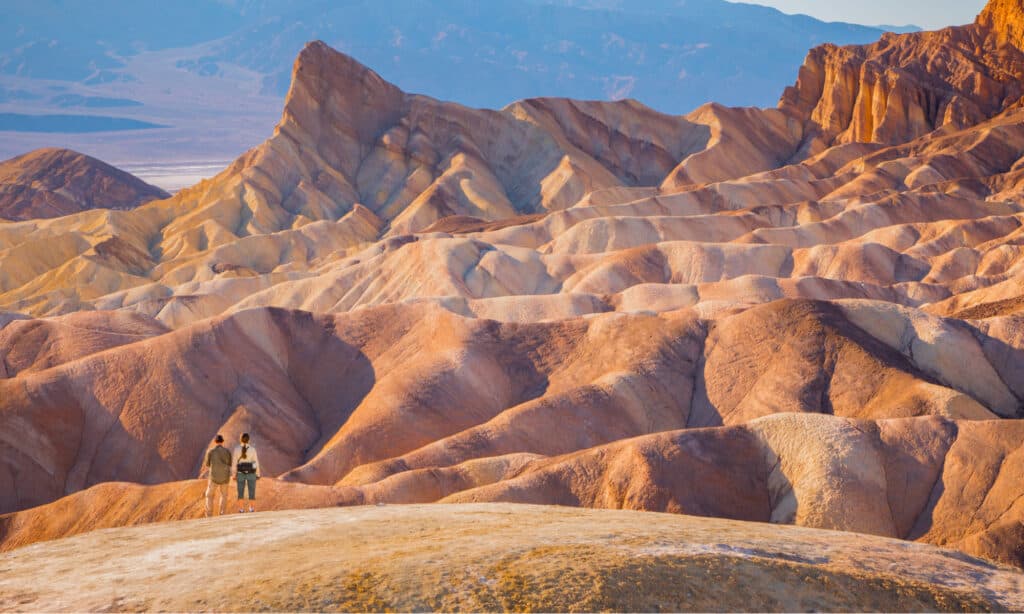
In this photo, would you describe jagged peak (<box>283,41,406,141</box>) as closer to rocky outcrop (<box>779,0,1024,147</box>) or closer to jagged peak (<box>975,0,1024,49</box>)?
rocky outcrop (<box>779,0,1024,147</box>)

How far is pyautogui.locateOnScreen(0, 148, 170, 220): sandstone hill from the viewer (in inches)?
5354

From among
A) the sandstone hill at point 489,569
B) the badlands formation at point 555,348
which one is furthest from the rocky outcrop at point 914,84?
the sandstone hill at point 489,569

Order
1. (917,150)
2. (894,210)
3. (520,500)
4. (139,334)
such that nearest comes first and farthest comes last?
(520,500) → (139,334) → (894,210) → (917,150)

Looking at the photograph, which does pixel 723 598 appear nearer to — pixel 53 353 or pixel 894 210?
pixel 53 353

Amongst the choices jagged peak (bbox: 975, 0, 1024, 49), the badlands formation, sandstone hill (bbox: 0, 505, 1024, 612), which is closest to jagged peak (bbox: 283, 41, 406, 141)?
the badlands formation

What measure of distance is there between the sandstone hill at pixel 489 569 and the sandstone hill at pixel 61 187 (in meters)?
124

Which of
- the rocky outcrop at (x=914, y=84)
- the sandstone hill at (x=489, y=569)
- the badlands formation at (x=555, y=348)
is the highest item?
the rocky outcrop at (x=914, y=84)

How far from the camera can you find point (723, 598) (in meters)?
16.9

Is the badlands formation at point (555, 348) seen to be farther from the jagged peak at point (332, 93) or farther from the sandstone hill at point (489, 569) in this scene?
the jagged peak at point (332, 93)

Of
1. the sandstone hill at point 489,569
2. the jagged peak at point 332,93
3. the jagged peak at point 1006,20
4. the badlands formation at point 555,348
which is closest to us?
the sandstone hill at point 489,569

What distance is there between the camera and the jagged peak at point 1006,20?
124m

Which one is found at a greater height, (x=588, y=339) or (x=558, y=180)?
(x=558, y=180)

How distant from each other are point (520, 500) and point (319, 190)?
276 feet

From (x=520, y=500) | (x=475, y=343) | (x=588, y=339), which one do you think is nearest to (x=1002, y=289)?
(x=588, y=339)
